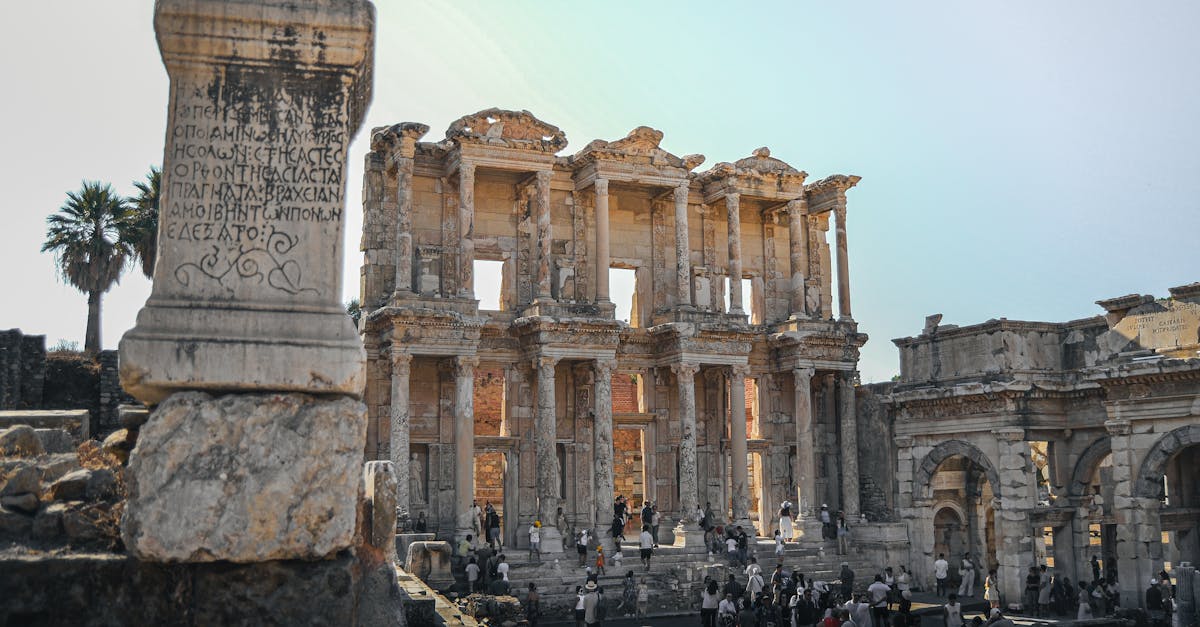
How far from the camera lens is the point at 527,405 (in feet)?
90.6

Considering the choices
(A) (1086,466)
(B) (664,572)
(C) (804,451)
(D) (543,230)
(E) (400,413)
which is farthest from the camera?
(C) (804,451)

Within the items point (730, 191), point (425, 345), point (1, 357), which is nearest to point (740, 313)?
point (730, 191)

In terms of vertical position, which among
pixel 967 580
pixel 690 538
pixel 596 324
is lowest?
pixel 967 580

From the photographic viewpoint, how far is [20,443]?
5.84m

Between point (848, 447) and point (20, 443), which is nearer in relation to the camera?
point (20, 443)

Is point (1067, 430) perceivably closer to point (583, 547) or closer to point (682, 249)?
point (682, 249)

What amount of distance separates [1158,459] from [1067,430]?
10.6ft

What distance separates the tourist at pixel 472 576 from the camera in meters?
21.1

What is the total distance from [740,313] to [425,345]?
344 inches

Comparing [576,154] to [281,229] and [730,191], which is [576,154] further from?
[281,229]

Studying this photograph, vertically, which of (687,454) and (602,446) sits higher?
(602,446)

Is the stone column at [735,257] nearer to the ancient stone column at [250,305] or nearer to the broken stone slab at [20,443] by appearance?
the broken stone slab at [20,443]

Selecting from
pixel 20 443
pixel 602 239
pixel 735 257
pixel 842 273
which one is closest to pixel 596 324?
pixel 602 239

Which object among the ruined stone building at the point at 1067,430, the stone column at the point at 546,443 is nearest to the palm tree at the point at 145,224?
the stone column at the point at 546,443
